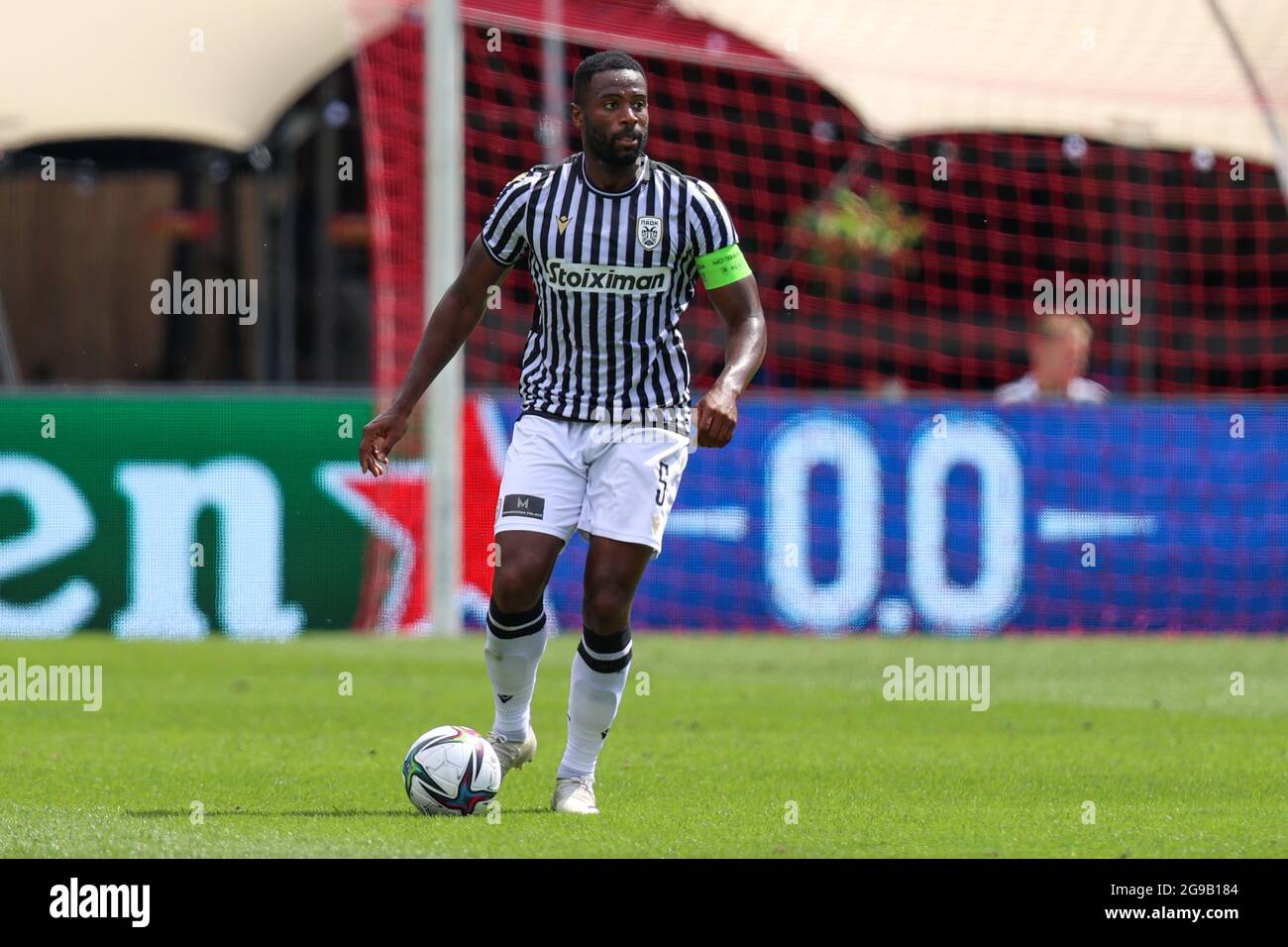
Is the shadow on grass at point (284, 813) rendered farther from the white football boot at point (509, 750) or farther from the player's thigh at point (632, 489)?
the player's thigh at point (632, 489)

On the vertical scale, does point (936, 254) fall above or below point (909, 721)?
above

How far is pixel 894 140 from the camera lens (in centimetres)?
1864

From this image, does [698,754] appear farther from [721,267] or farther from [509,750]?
[721,267]

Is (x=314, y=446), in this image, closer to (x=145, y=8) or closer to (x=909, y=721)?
(x=909, y=721)

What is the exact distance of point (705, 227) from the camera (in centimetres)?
720

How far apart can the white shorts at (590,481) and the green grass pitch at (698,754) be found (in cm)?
88

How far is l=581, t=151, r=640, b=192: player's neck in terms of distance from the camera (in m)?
7.18

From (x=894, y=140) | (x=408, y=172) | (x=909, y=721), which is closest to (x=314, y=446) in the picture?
(x=408, y=172)

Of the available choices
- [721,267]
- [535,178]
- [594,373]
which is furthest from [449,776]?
[535,178]

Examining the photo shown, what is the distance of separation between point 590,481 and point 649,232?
805mm

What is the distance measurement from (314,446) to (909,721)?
5.36 m

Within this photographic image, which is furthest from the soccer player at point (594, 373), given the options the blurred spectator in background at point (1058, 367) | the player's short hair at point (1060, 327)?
the player's short hair at point (1060, 327)
